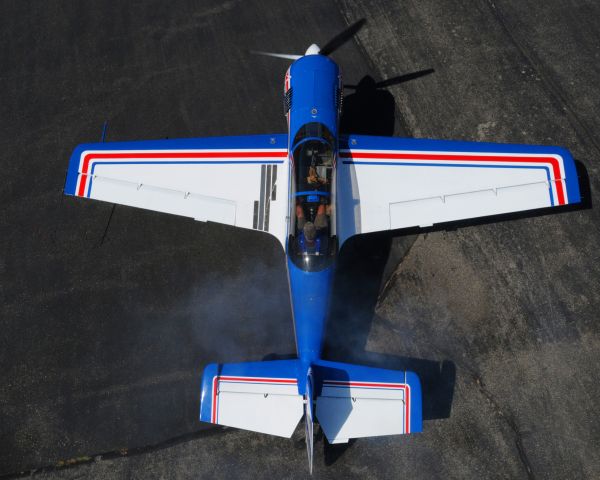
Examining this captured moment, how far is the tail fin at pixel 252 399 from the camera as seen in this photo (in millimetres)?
5672

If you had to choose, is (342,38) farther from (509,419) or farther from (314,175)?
(509,419)

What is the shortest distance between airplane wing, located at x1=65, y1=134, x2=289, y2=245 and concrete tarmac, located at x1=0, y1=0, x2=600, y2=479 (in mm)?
921

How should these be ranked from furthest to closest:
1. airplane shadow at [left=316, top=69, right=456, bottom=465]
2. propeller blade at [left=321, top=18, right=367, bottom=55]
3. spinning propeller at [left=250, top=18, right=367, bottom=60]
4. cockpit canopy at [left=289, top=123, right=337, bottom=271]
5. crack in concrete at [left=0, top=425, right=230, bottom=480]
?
propeller blade at [left=321, top=18, right=367, bottom=55] < spinning propeller at [left=250, top=18, right=367, bottom=60] < airplane shadow at [left=316, top=69, right=456, bottom=465] < crack in concrete at [left=0, top=425, right=230, bottom=480] < cockpit canopy at [left=289, top=123, right=337, bottom=271]

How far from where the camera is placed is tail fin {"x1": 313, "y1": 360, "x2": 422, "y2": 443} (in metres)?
5.70

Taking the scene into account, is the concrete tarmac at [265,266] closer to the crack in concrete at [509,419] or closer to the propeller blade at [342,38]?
the crack in concrete at [509,419]

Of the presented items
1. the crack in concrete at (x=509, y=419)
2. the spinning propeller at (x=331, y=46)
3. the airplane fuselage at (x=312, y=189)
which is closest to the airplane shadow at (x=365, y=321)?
the crack in concrete at (x=509, y=419)

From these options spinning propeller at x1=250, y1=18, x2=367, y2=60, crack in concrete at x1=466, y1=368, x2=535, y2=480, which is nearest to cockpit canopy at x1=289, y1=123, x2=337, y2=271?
spinning propeller at x1=250, y1=18, x2=367, y2=60

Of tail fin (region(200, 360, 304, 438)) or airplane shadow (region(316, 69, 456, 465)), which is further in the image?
airplane shadow (region(316, 69, 456, 465))

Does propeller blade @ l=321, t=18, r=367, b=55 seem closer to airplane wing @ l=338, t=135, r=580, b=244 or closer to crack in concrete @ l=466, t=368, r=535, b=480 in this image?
airplane wing @ l=338, t=135, r=580, b=244

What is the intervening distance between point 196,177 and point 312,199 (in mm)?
2267

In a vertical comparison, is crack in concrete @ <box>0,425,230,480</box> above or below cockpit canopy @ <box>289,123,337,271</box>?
below

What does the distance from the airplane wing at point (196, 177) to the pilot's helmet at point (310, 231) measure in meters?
0.97

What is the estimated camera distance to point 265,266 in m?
7.76

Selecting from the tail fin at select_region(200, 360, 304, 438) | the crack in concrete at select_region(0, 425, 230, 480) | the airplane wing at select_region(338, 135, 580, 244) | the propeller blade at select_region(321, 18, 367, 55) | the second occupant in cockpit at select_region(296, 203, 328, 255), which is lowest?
the crack in concrete at select_region(0, 425, 230, 480)
